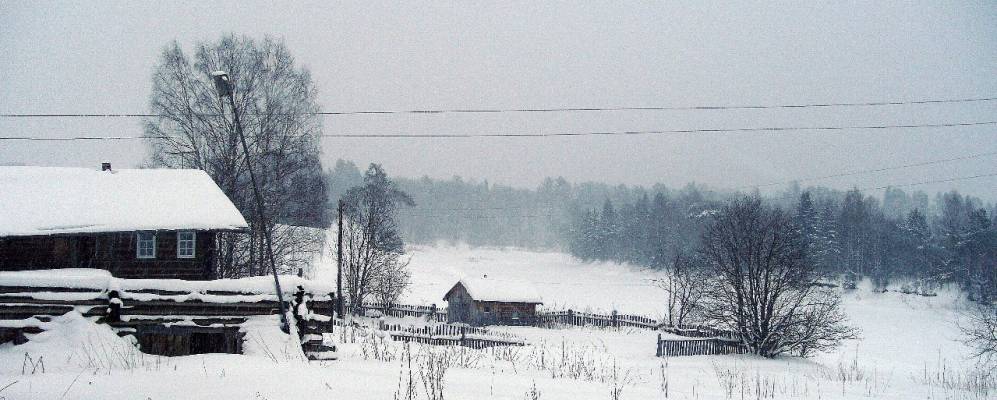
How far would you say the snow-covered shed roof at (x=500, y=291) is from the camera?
41.3 m

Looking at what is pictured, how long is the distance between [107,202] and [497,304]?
27.4 m

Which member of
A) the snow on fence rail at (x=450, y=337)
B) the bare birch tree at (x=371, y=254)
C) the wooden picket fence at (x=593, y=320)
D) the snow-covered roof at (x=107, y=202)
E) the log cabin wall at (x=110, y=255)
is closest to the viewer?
the snow-covered roof at (x=107, y=202)

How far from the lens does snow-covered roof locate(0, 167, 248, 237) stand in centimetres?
1673

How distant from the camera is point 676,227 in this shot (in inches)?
3856

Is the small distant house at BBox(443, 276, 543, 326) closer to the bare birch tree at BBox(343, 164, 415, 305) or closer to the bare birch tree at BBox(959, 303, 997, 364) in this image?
the bare birch tree at BBox(343, 164, 415, 305)

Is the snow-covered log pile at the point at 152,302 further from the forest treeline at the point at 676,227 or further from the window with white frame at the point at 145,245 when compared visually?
the forest treeline at the point at 676,227

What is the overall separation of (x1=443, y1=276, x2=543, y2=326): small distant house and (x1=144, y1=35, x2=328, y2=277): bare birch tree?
1818cm

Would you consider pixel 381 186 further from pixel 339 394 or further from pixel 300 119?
pixel 339 394

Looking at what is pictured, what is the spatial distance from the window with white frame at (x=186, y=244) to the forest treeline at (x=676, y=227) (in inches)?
694

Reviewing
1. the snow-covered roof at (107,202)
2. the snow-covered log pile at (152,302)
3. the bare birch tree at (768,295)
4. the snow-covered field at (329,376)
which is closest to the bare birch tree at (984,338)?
the bare birch tree at (768,295)

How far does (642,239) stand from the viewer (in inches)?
3863

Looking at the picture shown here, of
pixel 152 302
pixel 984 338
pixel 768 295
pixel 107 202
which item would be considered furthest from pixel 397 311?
pixel 984 338

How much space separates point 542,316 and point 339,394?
36.2m

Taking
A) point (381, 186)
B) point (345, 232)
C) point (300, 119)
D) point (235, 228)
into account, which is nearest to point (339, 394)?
point (235, 228)
